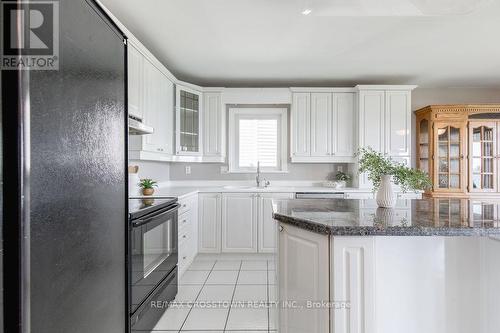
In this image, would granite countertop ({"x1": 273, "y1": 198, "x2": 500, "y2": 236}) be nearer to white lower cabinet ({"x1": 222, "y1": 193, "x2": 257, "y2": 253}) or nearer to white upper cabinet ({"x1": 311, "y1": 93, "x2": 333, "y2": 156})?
white lower cabinet ({"x1": 222, "y1": 193, "x2": 257, "y2": 253})

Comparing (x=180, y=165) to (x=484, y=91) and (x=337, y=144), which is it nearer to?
(x=337, y=144)

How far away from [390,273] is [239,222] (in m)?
2.44

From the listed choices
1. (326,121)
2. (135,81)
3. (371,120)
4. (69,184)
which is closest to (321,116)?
(326,121)

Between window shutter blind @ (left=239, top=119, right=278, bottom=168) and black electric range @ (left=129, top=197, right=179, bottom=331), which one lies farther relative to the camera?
window shutter blind @ (left=239, top=119, right=278, bottom=168)

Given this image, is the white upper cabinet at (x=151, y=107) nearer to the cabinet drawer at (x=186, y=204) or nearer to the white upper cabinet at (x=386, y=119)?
the cabinet drawer at (x=186, y=204)

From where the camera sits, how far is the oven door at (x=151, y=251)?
1718 mm

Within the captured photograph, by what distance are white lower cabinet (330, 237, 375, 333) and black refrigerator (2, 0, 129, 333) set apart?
3.40 ft

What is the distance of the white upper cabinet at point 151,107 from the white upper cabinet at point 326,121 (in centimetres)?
174

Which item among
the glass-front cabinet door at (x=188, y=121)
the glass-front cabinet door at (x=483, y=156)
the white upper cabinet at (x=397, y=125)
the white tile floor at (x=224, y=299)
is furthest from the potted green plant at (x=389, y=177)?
the glass-front cabinet door at (x=483, y=156)

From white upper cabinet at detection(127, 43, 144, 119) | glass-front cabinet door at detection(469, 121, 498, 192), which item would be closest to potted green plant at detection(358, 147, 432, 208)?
white upper cabinet at detection(127, 43, 144, 119)

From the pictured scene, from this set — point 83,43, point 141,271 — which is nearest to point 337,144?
point 141,271

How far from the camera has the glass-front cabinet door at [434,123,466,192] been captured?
394 cm

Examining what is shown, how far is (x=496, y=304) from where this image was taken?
55.4 inches

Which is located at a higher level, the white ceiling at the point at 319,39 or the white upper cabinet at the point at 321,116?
the white ceiling at the point at 319,39
